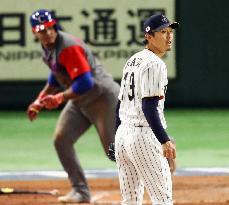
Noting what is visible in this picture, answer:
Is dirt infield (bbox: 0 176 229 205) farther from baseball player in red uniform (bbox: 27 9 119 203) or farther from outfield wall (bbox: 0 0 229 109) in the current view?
outfield wall (bbox: 0 0 229 109)

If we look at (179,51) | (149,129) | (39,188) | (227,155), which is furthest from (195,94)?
(149,129)

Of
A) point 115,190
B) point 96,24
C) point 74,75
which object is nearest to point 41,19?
point 74,75

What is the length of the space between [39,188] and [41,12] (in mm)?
1924

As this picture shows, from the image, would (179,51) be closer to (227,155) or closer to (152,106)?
(227,155)

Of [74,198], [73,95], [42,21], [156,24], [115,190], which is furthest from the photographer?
[115,190]

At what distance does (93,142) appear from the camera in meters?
13.8

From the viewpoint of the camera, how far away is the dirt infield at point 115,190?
9.62 meters

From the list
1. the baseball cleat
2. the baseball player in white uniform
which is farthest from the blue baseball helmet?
the baseball player in white uniform

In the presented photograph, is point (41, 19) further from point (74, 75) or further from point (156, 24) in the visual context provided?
point (156, 24)

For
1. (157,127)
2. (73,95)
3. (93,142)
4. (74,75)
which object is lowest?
(93,142)

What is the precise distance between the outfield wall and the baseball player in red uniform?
272 inches

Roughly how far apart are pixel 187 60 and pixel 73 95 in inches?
309

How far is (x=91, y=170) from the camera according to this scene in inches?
450

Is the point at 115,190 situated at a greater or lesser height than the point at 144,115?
lesser
